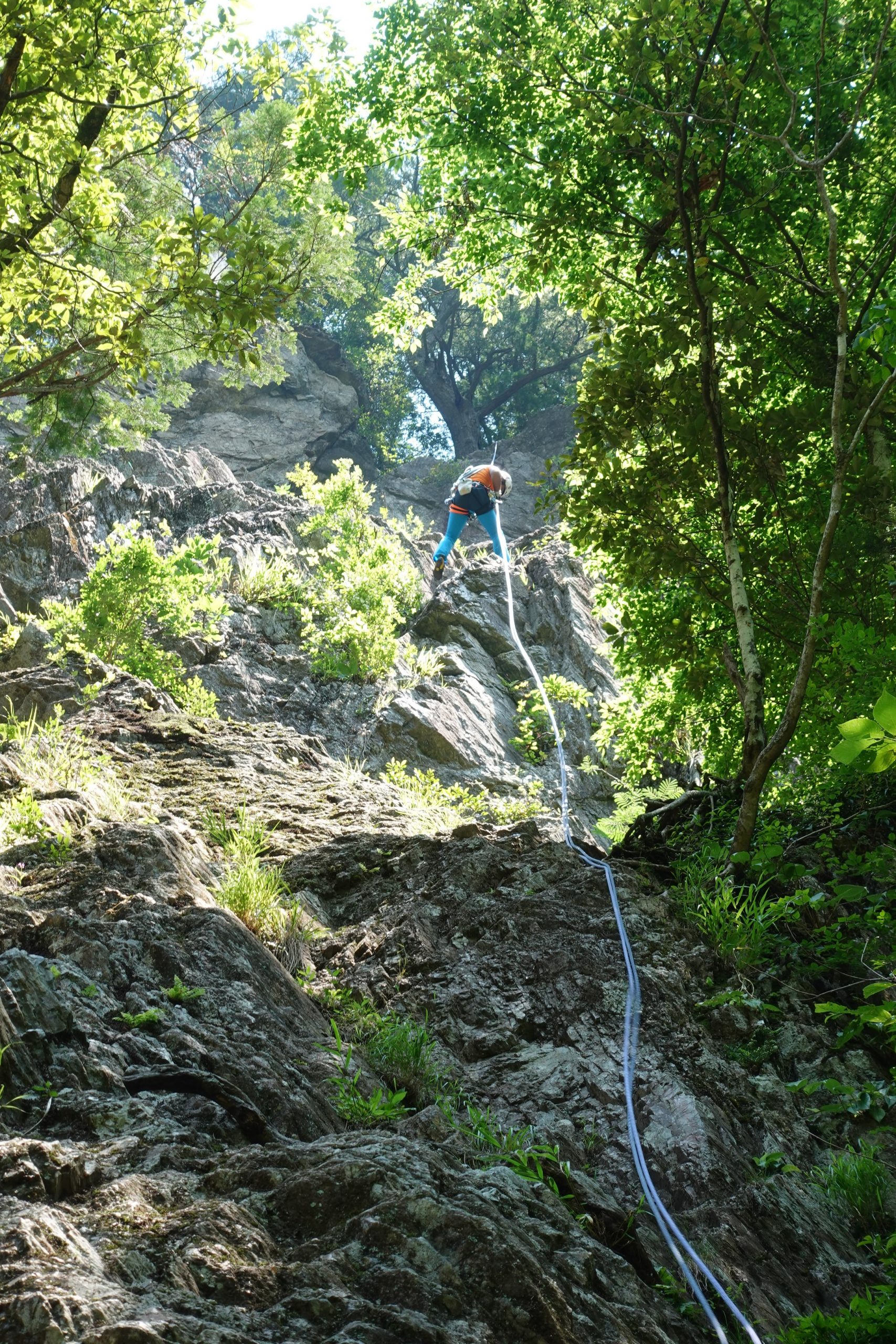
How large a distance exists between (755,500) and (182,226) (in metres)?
4.20

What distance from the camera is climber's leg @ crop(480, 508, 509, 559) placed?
46.6 feet

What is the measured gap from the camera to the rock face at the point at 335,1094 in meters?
1.69

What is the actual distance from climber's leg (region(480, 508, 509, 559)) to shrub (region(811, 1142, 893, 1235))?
1149 cm

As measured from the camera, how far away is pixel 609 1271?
214 centimetres

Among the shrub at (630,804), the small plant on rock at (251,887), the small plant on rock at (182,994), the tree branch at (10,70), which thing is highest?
the tree branch at (10,70)

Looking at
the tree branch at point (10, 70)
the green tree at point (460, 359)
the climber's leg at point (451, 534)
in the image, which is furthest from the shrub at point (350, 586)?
the green tree at point (460, 359)

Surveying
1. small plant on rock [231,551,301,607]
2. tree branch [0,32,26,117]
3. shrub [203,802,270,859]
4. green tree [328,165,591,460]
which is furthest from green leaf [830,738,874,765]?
green tree [328,165,591,460]

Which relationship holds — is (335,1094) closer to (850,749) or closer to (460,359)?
(850,749)

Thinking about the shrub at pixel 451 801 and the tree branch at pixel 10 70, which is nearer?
the tree branch at pixel 10 70

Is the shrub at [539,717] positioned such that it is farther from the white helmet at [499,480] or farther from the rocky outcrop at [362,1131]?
the rocky outcrop at [362,1131]

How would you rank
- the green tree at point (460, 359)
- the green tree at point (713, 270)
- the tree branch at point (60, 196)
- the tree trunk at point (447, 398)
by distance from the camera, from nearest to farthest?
the green tree at point (713, 270) → the tree branch at point (60, 196) → the green tree at point (460, 359) → the tree trunk at point (447, 398)

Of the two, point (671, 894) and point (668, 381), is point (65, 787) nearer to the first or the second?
point (671, 894)

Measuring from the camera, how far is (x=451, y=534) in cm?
1431

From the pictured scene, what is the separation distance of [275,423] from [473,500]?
50.7 feet
